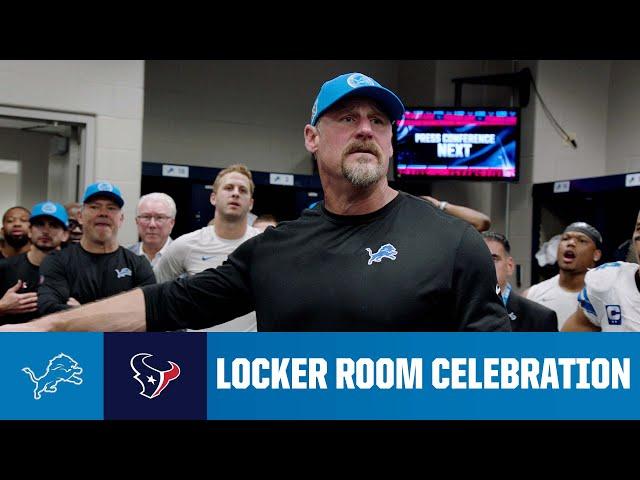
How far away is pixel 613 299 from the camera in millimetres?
2914

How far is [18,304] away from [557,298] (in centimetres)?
268

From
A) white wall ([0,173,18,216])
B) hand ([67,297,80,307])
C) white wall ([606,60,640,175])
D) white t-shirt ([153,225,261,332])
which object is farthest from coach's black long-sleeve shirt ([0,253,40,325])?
white wall ([606,60,640,175])

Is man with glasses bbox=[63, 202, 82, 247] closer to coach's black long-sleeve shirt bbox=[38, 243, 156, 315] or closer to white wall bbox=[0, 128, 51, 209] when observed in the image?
coach's black long-sleeve shirt bbox=[38, 243, 156, 315]

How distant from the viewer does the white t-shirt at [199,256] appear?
113 inches

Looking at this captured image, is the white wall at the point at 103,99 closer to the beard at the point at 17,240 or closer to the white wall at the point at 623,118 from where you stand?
the beard at the point at 17,240

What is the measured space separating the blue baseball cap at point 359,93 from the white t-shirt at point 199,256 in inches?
56.0

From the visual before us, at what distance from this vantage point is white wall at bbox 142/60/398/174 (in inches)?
260

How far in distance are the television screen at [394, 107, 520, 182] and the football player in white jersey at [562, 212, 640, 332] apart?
120 inches

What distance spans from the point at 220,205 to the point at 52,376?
179cm

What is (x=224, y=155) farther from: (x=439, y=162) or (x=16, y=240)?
(x=16, y=240)

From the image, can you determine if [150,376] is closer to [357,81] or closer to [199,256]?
[357,81]

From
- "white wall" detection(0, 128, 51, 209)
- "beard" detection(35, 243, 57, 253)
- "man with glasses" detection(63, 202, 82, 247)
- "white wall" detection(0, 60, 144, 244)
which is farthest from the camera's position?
"white wall" detection(0, 128, 51, 209)

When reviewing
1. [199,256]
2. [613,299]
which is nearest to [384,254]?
[199,256]

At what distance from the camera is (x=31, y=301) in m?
3.09
